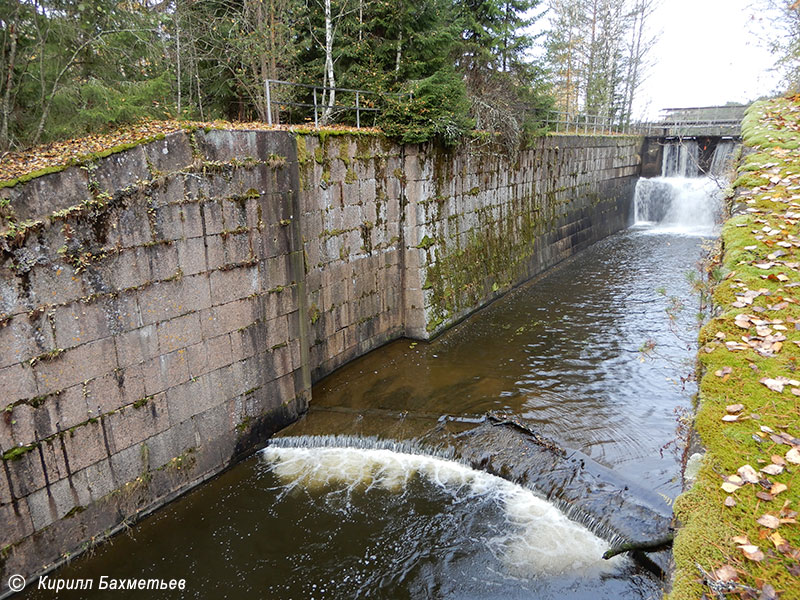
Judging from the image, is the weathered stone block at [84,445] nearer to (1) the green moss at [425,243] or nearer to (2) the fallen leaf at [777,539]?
(2) the fallen leaf at [777,539]

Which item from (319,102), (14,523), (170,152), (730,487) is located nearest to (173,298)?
(170,152)

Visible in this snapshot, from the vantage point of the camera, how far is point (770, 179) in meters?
7.09

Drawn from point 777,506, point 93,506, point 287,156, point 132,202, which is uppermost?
point 287,156

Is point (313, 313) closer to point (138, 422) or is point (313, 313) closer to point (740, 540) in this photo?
point (138, 422)

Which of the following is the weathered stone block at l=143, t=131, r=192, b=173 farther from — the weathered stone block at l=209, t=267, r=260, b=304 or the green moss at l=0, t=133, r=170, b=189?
the weathered stone block at l=209, t=267, r=260, b=304

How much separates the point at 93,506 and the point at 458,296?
27.8ft

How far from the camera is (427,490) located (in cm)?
679

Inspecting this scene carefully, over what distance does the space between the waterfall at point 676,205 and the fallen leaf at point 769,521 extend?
22713mm

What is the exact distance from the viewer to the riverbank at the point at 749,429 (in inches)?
91.6

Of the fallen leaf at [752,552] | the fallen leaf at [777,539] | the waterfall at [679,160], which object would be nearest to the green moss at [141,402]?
the fallen leaf at [752,552]

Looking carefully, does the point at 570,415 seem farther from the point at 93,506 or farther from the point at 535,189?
the point at 535,189

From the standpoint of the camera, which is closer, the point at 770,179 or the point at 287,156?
the point at 770,179

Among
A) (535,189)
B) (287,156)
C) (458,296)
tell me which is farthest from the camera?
(535,189)

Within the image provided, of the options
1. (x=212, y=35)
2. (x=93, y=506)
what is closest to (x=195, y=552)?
(x=93, y=506)
